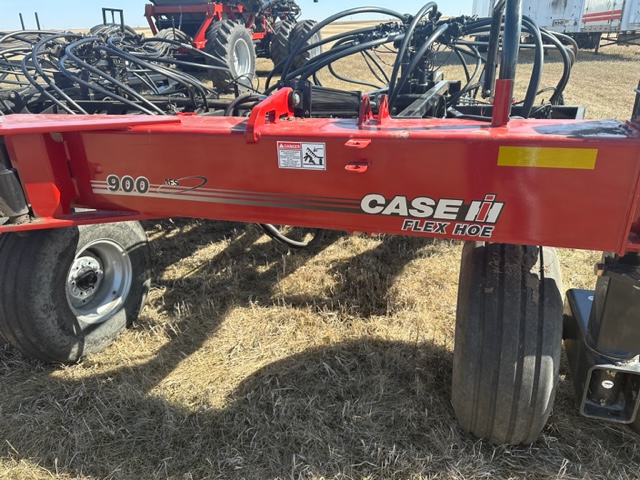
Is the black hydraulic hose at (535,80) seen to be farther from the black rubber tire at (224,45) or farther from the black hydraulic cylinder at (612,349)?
the black rubber tire at (224,45)

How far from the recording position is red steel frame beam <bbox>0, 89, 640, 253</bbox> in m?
1.53

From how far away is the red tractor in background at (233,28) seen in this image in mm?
8500

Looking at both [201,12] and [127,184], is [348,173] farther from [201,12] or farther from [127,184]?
[201,12]

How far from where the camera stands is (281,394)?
2479 mm

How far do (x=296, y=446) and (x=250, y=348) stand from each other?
0.77m

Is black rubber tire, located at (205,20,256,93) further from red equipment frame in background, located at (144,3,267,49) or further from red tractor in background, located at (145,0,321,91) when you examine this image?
red equipment frame in background, located at (144,3,267,49)

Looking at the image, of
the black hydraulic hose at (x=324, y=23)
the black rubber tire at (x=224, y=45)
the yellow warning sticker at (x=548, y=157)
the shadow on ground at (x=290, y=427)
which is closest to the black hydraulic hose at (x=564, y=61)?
the black hydraulic hose at (x=324, y=23)

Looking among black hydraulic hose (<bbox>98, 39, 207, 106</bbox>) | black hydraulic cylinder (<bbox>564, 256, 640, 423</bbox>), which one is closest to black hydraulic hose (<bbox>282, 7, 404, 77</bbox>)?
black hydraulic hose (<bbox>98, 39, 207, 106</bbox>)

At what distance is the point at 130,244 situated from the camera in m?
3.00

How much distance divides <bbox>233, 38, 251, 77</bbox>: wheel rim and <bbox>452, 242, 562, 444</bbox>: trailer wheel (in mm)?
7897

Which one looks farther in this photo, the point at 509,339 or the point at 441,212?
the point at 509,339

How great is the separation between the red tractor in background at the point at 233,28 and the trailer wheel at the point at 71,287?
15.7 ft

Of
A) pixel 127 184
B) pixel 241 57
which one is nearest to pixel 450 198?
pixel 127 184

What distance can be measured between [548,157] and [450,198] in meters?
0.31
